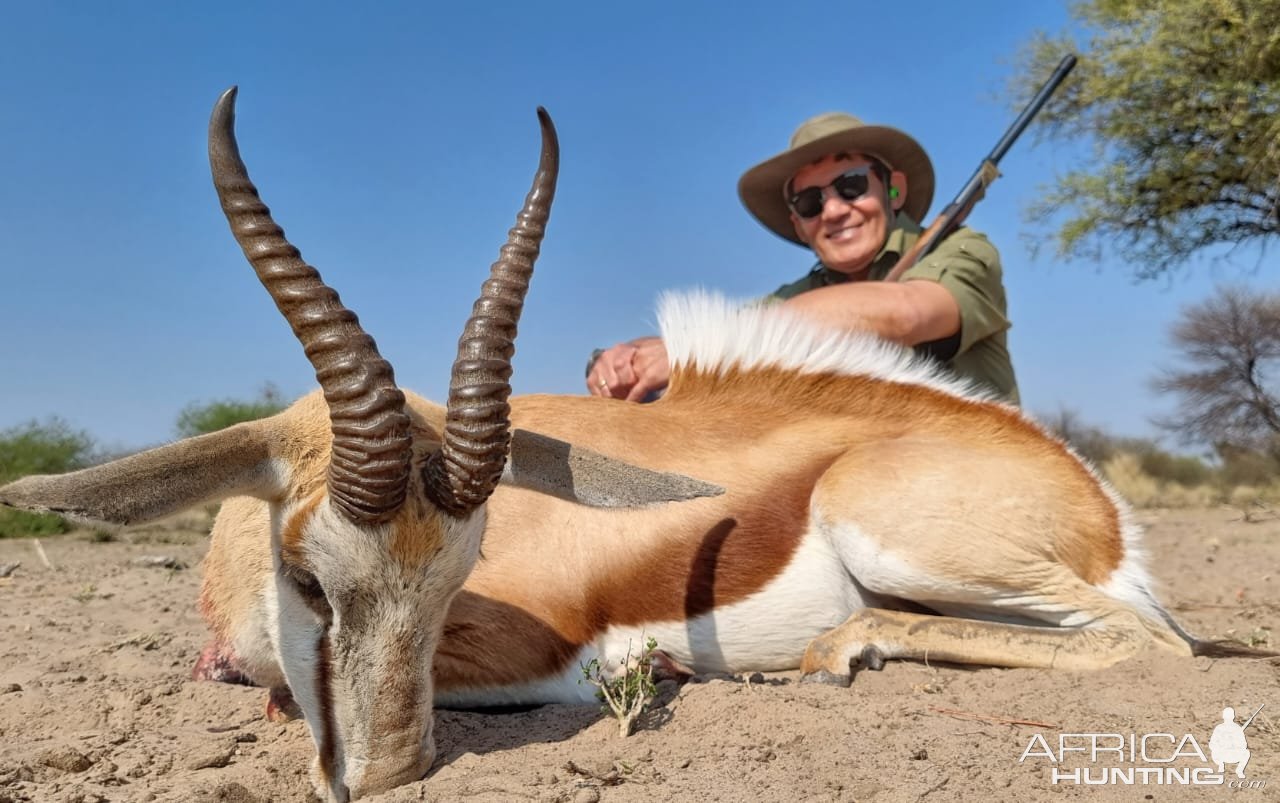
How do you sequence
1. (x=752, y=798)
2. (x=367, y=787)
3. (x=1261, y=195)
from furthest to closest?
(x=1261, y=195) < (x=367, y=787) < (x=752, y=798)

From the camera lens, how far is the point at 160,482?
2.68 m

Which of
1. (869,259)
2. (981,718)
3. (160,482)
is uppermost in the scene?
(869,259)

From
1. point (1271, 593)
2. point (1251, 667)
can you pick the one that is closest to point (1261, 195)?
point (1271, 593)

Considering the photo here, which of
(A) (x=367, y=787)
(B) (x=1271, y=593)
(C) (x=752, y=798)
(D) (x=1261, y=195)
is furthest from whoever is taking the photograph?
(D) (x=1261, y=195)

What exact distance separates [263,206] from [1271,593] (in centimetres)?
639

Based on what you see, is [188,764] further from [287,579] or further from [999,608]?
[999,608]

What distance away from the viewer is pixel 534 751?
309 centimetres

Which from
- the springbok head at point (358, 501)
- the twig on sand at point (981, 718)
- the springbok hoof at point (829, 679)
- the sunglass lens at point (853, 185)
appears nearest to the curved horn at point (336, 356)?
the springbok head at point (358, 501)

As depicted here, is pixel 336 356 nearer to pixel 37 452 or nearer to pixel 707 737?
pixel 707 737

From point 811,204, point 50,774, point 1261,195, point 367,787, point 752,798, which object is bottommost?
point 752,798

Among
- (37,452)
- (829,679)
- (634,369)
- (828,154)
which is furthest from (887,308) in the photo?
(37,452)

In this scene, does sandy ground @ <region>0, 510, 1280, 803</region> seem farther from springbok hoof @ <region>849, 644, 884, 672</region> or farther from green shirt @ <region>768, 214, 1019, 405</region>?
green shirt @ <region>768, 214, 1019, 405</region>

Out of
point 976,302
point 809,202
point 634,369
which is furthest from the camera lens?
point 809,202

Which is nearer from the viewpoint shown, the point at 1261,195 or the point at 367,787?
the point at 367,787
